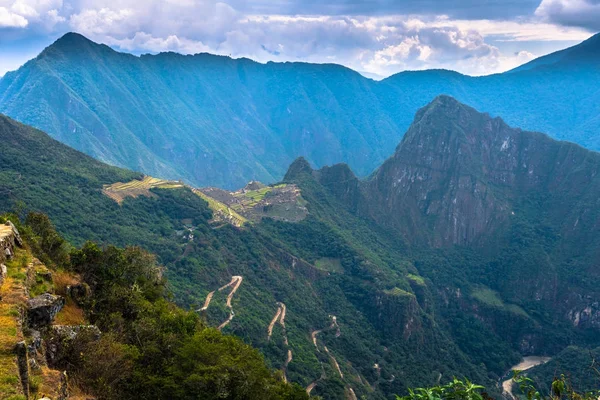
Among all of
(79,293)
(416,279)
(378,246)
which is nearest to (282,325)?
(79,293)

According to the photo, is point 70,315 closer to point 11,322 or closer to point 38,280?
point 38,280

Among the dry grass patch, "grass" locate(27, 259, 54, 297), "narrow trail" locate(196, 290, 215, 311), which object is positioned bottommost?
"narrow trail" locate(196, 290, 215, 311)

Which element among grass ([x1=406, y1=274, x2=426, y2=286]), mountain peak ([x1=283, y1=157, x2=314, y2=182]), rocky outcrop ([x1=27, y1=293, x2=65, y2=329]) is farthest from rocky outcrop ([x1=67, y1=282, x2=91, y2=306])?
mountain peak ([x1=283, y1=157, x2=314, y2=182])

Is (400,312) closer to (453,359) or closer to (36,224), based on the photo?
(453,359)

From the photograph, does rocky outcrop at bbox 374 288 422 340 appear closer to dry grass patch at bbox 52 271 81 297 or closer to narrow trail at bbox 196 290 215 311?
narrow trail at bbox 196 290 215 311

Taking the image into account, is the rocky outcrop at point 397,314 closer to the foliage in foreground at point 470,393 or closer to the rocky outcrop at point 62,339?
the rocky outcrop at point 62,339

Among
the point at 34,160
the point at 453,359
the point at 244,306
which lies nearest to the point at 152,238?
the point at 244,306

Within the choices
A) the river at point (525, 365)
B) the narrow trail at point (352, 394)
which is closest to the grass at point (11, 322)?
the narrow trail at point (352, 394)
